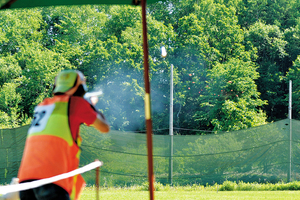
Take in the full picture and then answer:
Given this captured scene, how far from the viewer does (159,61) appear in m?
27.3

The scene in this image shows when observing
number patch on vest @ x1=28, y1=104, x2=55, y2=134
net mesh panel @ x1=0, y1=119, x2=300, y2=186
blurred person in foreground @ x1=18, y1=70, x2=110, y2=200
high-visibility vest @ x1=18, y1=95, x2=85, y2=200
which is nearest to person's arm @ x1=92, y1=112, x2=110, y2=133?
blurred person in foreground @ x1=18, y1=70, x2=110, y2=200

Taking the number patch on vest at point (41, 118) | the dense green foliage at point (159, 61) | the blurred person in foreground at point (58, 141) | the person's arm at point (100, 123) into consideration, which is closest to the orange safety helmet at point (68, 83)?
the blurred person in foreground at point (58, 141)

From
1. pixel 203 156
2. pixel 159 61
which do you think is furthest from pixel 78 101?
pixel 159 61

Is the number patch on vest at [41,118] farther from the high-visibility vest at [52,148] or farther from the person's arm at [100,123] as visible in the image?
the person's arm at [100,123]

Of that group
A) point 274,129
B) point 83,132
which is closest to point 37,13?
point 83,132

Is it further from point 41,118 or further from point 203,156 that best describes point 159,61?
point 41,118

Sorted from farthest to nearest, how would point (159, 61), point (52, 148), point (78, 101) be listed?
point (159, 61)
point (78, 101)
point (52, 148)

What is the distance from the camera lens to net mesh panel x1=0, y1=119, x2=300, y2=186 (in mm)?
10172

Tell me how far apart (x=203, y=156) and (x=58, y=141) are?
28.8ft

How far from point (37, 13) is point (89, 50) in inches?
220

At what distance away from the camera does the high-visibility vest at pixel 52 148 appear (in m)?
2.00

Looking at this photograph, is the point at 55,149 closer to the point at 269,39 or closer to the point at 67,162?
the point at 67,162

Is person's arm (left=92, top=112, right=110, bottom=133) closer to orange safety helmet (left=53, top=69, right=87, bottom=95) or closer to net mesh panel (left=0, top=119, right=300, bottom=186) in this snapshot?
orange safety helmet (left=53, top=69, right=87, bottom=95)

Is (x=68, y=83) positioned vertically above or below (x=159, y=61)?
below
